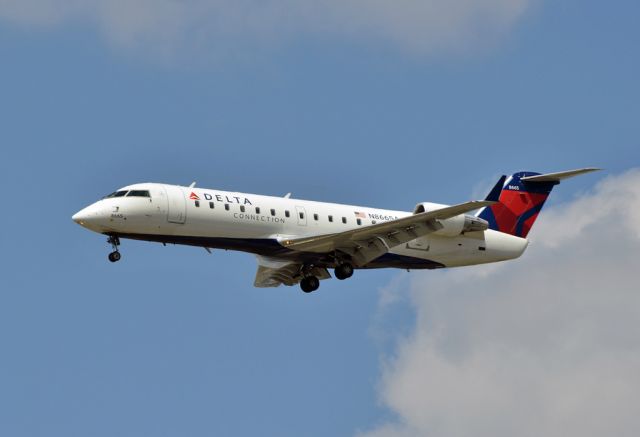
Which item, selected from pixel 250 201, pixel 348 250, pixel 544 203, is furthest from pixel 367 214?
pixel 544 203

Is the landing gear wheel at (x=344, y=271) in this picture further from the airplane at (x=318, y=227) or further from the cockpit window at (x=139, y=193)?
the cockpit window at (x=139, y=193)

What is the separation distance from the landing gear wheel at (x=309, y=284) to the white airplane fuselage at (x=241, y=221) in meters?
0.92

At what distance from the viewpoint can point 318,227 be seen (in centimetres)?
4322

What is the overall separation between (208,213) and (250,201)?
1574 mm

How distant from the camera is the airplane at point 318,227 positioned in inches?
1598

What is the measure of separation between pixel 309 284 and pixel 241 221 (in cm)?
438

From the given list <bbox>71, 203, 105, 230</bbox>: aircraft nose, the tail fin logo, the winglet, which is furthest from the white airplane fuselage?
the tail fin logo

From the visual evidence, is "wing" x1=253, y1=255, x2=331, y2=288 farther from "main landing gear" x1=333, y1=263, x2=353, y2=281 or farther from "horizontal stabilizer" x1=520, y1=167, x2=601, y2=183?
"horizontal stabilizer" x1=520, y1=167, x2=601, y2=183

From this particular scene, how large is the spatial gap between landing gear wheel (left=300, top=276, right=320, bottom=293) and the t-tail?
255 inches

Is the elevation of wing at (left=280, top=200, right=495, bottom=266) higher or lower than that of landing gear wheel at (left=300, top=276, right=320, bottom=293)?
higher

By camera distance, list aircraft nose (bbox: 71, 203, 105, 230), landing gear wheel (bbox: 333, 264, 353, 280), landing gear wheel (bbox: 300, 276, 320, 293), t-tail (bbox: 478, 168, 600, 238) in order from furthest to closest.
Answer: t-tail (bbox: 478, 168, 600, 238)
landing gear wheel (bbox: 300, 276, 320, 293)
landing gear wheel (bbox: 333, 264, 353, 280)
aircraft nose (bbox: 71, 203, 105, 230)

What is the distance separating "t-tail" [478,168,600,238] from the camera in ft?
157

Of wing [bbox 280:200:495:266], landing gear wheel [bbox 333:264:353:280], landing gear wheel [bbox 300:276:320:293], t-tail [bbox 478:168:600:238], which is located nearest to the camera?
wing [bbox 280:200:495:266]

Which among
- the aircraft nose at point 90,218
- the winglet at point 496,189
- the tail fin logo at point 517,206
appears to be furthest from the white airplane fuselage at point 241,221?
the tail fin logo at point 517,206
